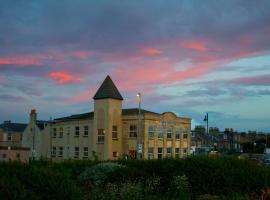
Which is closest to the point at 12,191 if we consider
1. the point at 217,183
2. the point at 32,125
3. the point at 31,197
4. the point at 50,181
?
the point at 31,197

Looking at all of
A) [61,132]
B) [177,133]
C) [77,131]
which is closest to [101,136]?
[77,131]

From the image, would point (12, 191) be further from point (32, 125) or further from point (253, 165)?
point (32, 125)

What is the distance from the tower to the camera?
2574 inches

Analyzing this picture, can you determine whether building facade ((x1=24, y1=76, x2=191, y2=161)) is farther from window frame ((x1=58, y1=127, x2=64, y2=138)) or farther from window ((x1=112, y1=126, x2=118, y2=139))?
window frame ((x1=58, y1=127, x2=64, y2=138))

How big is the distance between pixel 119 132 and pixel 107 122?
3.04 meters

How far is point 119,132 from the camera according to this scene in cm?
6712

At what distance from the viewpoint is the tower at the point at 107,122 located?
65.4 meters

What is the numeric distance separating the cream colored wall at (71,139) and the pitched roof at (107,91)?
4.62 meters

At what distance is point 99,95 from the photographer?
6700 cm

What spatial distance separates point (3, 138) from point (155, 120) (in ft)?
158

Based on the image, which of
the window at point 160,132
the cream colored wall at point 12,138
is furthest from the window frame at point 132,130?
the cream colored wall at point 12,138

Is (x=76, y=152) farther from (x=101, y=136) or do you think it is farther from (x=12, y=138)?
(x=12, y=138)

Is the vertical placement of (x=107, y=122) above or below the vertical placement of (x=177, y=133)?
above

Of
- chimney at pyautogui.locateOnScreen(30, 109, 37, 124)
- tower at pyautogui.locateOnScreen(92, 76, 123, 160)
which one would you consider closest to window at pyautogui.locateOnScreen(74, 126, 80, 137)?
tower at pyautogui.locateOnScreen(92, 76, 123, 160)
